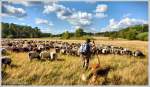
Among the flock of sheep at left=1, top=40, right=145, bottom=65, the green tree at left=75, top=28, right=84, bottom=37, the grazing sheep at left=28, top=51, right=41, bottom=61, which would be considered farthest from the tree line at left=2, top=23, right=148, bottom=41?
the grazing sheep at left=28, top=51, right=41, bottom=61

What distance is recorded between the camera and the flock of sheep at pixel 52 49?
4484 millimetres

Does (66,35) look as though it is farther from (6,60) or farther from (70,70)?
(6,60)

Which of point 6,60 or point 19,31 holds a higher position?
point 19,31

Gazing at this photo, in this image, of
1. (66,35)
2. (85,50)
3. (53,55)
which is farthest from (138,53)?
(53,55)

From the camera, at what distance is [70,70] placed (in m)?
4.42

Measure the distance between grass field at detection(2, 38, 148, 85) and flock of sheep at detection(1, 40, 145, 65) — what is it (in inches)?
2.4

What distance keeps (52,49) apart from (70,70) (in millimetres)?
389

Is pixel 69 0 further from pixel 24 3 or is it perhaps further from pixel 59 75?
pixel 59 75

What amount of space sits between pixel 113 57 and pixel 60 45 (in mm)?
731

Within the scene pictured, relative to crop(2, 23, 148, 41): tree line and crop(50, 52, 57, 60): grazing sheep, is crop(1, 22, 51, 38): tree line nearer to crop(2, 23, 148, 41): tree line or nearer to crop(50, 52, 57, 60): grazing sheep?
crop(2, 23, 148, 41): tree line

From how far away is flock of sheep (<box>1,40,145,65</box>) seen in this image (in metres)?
4.48

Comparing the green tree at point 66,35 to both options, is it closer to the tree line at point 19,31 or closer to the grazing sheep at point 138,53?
the tree line at point 19,31

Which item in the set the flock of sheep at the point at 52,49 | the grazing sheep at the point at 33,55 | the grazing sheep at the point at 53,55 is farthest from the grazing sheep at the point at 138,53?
the grazing sheep at the point at 33,55

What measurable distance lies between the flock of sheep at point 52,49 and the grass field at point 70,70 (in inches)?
2.4
